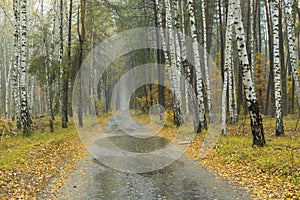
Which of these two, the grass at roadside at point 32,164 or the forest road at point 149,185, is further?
the grass at roadside at point 32,164

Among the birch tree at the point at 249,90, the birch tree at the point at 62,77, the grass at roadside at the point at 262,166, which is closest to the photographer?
the grass at roadside at the point at 262,166

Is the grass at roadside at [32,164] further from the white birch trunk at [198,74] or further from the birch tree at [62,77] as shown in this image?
the white birch trunk at [198,74]

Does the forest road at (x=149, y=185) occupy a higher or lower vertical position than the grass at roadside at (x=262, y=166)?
lower

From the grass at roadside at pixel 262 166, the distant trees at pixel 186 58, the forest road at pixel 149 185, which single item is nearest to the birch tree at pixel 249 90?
the distant trees at pixel 186 58

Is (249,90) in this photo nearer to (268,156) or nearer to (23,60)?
(268,156)

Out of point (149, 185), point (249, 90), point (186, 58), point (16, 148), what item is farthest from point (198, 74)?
point (16, 148)

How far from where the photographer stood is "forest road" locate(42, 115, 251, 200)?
24.2 feet

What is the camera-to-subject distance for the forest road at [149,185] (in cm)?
737

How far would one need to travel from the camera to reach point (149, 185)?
327 inches

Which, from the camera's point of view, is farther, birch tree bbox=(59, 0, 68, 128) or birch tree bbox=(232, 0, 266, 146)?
birch tree bbox=(59, 0, 68, 128)

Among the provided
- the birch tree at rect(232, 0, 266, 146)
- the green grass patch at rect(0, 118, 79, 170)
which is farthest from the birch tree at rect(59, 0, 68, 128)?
the birch tree at rect(232, 0, 266, 146)

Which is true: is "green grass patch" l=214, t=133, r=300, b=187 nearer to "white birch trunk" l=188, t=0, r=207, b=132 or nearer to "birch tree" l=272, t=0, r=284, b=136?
"birch tree" l=272, t=0, r=284, b=136

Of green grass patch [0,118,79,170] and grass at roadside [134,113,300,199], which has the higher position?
green grass patch [0,118,79,170]

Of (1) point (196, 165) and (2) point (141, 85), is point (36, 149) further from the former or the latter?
(2) point (141, 85)
